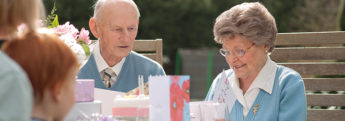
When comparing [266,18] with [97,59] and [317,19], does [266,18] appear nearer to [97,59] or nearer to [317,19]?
[97,59]

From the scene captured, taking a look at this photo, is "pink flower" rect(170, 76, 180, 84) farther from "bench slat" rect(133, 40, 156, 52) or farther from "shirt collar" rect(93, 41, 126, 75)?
Answer: "bench slat" rect(133, 40, 156, 52)

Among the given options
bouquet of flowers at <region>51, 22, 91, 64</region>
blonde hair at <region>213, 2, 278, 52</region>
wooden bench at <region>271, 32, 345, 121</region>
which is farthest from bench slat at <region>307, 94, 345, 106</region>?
bouquet of flowers at <region>51, 22, 91, 64</region>

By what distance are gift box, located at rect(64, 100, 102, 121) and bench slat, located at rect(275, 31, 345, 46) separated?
1.62m

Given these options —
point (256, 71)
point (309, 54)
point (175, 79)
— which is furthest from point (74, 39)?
point (309, 54)

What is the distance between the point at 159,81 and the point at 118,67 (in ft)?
3.29

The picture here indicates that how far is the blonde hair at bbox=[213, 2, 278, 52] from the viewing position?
2.82 metres

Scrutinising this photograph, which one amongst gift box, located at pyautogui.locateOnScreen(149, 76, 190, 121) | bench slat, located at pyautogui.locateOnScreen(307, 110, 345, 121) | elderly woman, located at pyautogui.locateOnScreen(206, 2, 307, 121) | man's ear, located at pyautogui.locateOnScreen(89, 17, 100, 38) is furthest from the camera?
bench slat, located at pyautogui.locateOnScreen(307, 110, 345, 121)

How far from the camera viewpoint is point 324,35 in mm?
3225

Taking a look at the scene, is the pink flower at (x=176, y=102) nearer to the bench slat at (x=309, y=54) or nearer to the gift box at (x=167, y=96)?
the gift box at (x=167, y=96)

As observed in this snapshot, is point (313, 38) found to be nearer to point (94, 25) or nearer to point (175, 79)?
point (94, 25)

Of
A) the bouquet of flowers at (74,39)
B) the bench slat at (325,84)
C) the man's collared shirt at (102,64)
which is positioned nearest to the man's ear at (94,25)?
the man's collared shirt at (102,64)

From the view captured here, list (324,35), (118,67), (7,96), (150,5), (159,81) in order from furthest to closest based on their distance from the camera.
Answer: (150,5)
(324,35)
(118,67)
(159,81)
(7,96)

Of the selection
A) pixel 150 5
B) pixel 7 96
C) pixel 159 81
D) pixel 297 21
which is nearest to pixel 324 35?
pixel 159 81

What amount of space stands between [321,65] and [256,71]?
0.56 metres
